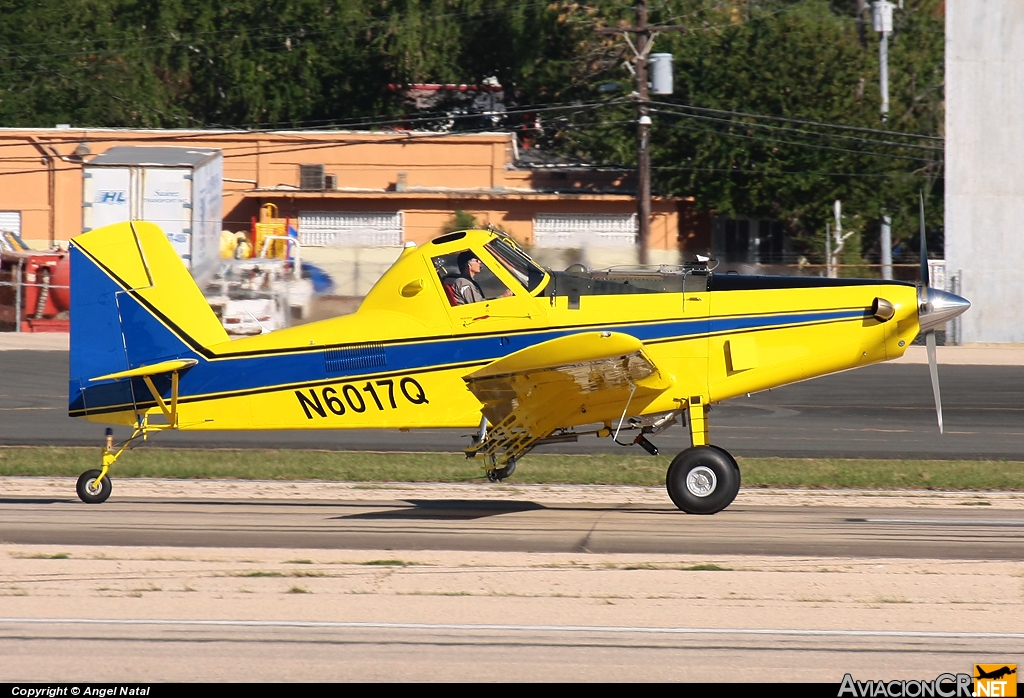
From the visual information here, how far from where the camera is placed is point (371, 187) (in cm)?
4147

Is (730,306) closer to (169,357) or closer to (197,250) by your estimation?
(169,357)

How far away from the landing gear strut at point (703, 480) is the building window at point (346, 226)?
29479 millimetres

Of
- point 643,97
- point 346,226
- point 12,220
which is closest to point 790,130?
point 643,97

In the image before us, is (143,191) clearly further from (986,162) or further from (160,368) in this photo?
(986,162)

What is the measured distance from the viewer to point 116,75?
47844mm

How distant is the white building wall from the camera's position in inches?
1260

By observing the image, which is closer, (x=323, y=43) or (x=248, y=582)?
(x=248, y=582)

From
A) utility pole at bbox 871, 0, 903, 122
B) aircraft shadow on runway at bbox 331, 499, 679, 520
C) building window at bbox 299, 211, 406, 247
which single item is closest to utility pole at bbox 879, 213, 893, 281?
utility pole at bbox 871, 0, 903, 122

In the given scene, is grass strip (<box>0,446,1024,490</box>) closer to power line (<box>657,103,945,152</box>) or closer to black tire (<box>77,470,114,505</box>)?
black tire (<box>77,470,114,505</box>)

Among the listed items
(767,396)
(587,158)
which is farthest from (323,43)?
(767,396)

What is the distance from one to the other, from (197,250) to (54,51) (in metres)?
23.6

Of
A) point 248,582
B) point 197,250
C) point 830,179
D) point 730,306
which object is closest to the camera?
point 248,582

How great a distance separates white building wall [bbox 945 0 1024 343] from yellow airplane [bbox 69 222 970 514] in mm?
23665

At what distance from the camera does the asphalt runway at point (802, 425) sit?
1636 cm
